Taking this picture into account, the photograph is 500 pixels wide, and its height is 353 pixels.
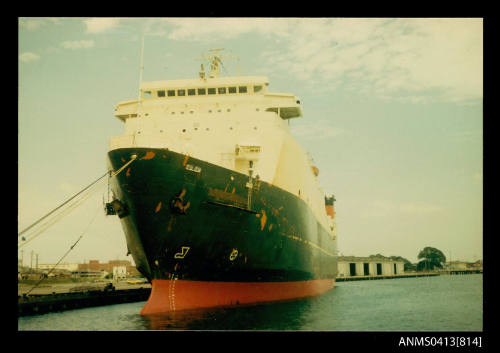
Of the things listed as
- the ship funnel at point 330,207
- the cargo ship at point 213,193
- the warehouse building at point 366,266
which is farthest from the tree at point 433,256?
the cargo ship at point 213,193

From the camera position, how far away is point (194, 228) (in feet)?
33.3

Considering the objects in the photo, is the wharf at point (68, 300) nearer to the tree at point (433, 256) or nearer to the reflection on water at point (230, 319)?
the reflection on water at point (230, 319)

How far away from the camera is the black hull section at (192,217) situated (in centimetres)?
984

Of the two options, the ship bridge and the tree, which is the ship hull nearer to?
the ship bridge

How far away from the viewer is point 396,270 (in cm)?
6069

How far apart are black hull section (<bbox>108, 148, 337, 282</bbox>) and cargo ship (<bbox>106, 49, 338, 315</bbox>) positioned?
2 cm

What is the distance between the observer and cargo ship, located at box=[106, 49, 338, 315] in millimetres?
9906

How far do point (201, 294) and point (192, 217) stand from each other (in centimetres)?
191

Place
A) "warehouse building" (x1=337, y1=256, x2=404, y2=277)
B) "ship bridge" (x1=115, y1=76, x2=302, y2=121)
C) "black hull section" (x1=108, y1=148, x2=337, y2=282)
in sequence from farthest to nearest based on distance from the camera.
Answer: "warehouse building" (x1=337, y1=256, x2=404, y2=277) → "ship bridge" (x1=115, y1=76, x2=302, y2=121) → "black hull section" (x1=108, y1=148, x2=337, y2=282)

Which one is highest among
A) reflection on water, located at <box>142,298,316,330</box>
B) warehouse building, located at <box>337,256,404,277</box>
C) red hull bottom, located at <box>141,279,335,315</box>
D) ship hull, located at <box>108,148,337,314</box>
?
ship hull, located at <box>108,148,337,314</box>

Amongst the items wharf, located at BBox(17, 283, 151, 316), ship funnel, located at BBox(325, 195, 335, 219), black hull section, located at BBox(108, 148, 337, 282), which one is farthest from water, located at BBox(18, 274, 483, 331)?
ship funnel, located at BBox(325, 195, 335, 219)

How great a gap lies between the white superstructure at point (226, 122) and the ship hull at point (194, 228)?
155cm

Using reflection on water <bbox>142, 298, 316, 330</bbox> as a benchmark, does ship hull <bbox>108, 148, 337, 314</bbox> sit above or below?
above
